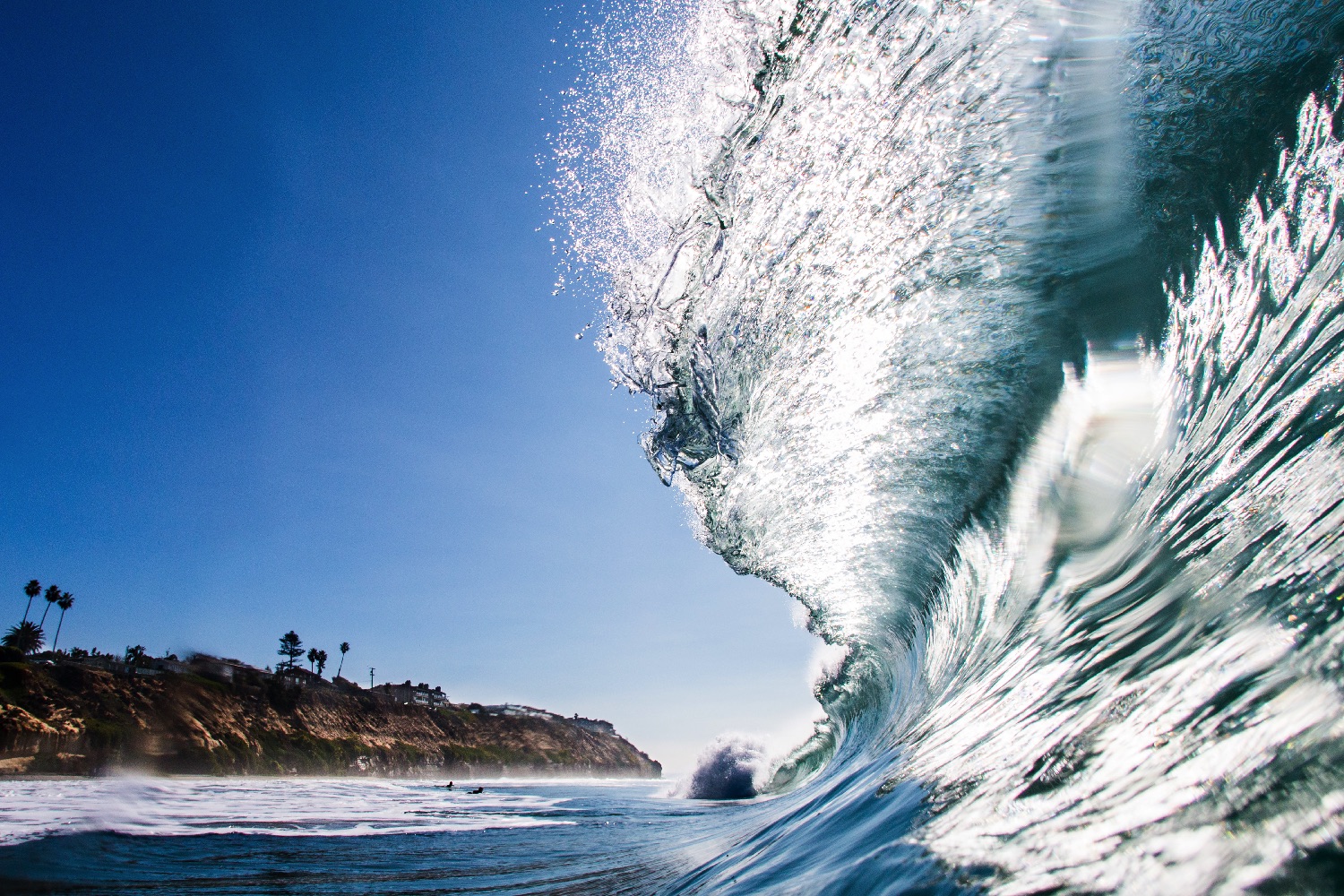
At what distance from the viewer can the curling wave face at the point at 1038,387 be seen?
100 cm

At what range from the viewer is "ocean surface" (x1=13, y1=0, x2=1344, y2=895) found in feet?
3.35

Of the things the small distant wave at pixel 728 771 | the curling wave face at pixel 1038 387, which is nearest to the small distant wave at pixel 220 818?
the curling wave face at pixel 1038 387

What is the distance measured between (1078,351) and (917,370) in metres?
1.14

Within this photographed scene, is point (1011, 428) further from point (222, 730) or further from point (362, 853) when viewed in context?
point (222, 730)

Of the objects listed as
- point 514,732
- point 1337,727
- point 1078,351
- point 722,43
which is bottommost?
point 514,732

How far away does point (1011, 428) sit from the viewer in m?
4.64

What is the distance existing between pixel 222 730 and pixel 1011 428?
152ft

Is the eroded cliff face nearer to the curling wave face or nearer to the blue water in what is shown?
the blue water

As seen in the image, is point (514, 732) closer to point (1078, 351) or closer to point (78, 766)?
point (78, 766)

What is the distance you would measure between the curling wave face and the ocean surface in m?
0.01

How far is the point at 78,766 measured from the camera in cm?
2683

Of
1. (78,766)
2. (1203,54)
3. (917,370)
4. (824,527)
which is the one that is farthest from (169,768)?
(1203,54)

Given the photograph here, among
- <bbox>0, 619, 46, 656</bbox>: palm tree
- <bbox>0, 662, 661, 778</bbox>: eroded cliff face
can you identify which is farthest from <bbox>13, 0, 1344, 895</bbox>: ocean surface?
<bbox>0, 619, 46, 656</bbox>: palm tree

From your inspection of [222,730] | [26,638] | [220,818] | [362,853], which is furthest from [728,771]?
[26,638]
